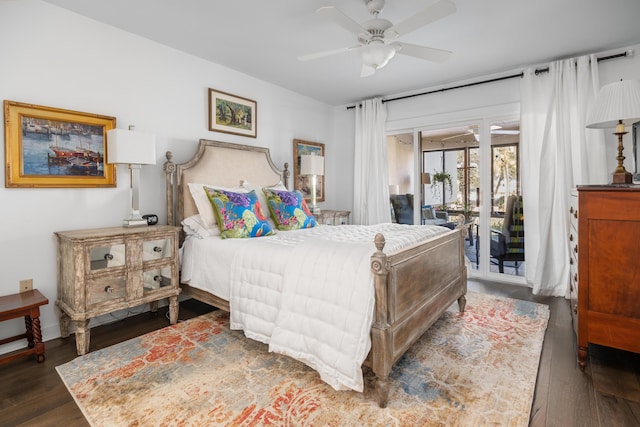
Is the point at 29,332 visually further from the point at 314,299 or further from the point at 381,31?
the point at 381,31

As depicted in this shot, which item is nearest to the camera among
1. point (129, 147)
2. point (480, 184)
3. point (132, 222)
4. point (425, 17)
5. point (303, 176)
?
point (425, 17)

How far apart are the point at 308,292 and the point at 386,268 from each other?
20.7 inches

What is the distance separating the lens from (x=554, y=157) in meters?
3.57

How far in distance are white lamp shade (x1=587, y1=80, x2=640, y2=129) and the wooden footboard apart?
1.32 meters

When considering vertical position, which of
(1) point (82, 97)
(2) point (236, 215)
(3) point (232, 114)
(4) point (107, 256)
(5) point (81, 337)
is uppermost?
(3) point (232, 114)

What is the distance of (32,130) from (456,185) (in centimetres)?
454

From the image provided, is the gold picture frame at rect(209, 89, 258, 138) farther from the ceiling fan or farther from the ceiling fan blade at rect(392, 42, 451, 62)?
the ceiling fan blade at rect(392, 42, 451, 62)

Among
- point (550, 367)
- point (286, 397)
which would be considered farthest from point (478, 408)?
point (286, 397)

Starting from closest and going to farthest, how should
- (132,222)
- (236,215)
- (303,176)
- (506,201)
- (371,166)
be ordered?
1. (132,222)
2. (236,215)
3. (506,201)
4. (303,176)
5. (371,166)

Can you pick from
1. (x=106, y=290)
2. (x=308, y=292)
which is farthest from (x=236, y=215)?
(x=308, y=292)

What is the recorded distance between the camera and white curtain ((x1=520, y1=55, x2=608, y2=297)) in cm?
337

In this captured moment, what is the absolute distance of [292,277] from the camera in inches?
81.6

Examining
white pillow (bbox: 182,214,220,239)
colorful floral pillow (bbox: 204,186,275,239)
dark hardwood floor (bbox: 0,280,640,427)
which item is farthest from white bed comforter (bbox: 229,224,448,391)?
A: dark hardwood floor (bbox: 0,280,640,427)

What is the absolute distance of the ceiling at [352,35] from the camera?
2.52 meters
